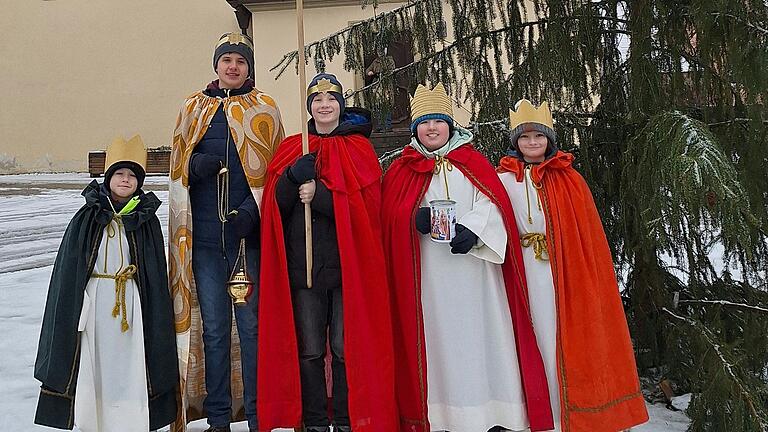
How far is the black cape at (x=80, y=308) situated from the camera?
3061 millimetres

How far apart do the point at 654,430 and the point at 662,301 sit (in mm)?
770

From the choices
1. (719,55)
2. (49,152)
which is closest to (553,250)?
(719,55)

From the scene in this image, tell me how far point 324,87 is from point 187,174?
80 centimetres

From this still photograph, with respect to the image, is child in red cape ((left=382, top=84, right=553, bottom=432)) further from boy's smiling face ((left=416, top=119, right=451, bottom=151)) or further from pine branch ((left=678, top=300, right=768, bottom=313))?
pine branch ((left=678, top=300, right=768, bottom=313))

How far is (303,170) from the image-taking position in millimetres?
3092

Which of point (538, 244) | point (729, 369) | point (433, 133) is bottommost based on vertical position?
point (729, 369)

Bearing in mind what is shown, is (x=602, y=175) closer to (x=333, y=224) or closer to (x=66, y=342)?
(x=333, y=224)

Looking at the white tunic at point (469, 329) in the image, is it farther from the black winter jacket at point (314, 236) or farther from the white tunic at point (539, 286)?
the black winter jacket at point (314, 236)

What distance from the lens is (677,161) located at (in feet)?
8.76

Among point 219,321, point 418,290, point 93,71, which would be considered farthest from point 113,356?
point 93,71

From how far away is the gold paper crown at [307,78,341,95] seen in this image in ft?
10.8

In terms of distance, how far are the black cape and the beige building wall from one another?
49.9ft

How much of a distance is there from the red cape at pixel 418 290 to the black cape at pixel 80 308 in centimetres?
110

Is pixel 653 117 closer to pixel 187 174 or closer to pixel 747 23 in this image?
pixel 747 23
